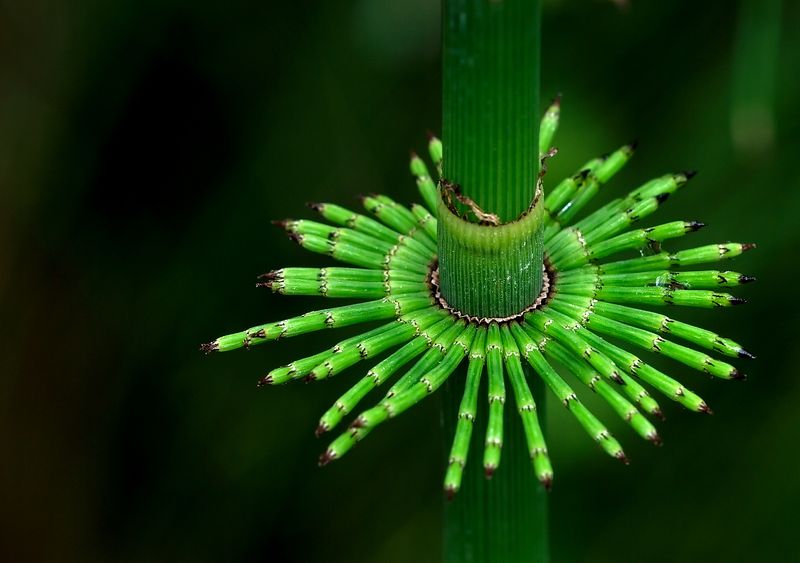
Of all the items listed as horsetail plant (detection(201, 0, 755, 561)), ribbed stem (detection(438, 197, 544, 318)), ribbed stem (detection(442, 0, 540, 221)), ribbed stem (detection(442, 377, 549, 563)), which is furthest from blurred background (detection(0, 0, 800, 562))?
ribbed stem (detection(442, 0, 540, 221))

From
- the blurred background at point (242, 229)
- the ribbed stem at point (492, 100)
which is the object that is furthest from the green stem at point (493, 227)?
the blurred background at point (242, 229)

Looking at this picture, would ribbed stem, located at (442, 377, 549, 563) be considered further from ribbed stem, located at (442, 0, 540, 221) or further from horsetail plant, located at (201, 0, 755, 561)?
ribbed stem, located at (442, 0, 540, 221)

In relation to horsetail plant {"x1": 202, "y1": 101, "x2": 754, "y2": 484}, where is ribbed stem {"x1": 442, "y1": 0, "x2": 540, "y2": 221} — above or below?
above

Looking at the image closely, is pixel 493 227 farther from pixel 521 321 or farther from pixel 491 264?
pixel 521 321

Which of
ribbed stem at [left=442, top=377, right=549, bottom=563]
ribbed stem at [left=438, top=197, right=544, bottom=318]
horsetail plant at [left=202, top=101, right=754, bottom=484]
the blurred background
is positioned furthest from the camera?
the blurred background

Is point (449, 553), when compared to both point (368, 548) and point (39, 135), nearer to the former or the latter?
point (368, 548)

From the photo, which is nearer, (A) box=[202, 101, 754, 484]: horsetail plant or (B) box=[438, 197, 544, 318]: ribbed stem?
(A) box=[202, 101, 754, 484]: horsetail plant

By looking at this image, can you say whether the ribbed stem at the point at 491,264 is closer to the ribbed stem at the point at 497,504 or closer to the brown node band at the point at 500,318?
the brown node band at the point at 500,318
